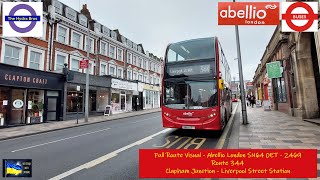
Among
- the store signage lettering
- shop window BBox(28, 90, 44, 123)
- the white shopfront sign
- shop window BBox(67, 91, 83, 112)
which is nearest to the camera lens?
the store signage lettering

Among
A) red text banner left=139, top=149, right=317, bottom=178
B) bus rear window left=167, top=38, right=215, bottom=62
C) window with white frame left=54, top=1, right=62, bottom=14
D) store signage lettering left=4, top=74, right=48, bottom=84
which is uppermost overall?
window with white frame left=54, top=1, right=62, bottom=14

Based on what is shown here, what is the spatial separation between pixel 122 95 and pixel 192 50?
68.1 feet

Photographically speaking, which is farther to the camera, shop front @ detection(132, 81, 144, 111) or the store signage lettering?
shop front @ detection(132, 81, 144, 111)

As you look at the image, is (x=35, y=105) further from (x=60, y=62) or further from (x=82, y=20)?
(x=82, y=20)

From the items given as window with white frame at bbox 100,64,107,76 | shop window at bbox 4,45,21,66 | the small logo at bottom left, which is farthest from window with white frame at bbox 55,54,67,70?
the small logo at bottom left

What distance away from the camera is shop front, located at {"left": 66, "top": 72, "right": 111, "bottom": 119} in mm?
20172

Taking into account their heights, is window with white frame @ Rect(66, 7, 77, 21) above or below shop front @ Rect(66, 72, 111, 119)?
above

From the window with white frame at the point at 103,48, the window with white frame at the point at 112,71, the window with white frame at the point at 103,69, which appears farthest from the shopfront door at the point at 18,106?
the window with white frame at the point at 112,71

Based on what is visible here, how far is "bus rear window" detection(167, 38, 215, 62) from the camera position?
8.80 meters

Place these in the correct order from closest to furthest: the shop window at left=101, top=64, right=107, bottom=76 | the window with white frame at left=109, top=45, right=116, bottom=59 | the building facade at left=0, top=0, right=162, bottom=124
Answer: the building facade at left=0, top=0, right=162, bottom=124
the shop window at left=101, top=64, right=107, bottom=76
the window with white frame at left=109, top=45, right=116, bottom=59

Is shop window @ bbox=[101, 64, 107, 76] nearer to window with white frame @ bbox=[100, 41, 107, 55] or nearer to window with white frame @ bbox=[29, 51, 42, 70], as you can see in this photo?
window with white frame @ bbox=[100, 41, 107, 55]

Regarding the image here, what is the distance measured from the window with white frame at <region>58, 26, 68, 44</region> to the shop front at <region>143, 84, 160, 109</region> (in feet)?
53.5

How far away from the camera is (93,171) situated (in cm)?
479

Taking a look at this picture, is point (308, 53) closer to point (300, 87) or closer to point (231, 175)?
point (300, 87)
